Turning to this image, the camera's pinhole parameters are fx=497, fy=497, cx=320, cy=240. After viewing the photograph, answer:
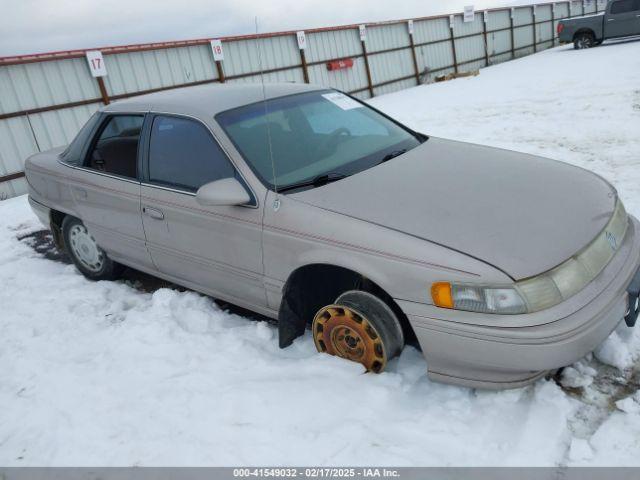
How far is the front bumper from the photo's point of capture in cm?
205

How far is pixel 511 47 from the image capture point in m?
26.4

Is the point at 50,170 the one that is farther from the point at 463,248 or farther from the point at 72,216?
the point at 463,248

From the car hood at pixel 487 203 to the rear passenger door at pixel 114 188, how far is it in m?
1.55

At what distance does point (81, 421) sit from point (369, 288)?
1.64 m

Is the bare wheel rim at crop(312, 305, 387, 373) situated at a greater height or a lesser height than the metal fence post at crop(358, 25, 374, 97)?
lesser

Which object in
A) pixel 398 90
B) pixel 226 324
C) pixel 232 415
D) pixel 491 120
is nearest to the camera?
A: pixel 232 415

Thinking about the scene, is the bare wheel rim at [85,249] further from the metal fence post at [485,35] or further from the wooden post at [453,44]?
the metal fence post at [485,35]

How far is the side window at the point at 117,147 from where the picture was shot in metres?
3.64

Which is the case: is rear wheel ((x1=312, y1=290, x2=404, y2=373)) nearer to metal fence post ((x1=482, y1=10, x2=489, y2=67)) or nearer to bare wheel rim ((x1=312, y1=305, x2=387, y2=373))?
bare wheel rim ((x1=312, y1=305, x2=387, y2=373))

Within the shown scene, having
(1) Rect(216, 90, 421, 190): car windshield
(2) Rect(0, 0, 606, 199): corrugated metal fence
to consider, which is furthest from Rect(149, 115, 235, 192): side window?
(2) Rect(0, 0, 606, 199): corrugated metal fence

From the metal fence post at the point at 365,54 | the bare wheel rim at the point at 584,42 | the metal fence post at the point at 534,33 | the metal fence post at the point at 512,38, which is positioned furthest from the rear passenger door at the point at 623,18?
the metal fence post at the point at 365,54

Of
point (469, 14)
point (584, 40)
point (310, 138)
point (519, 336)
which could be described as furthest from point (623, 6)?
point (519, 336)

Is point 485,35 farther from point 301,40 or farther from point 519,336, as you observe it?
point 519,336

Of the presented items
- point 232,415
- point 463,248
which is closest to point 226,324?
point 232,415
